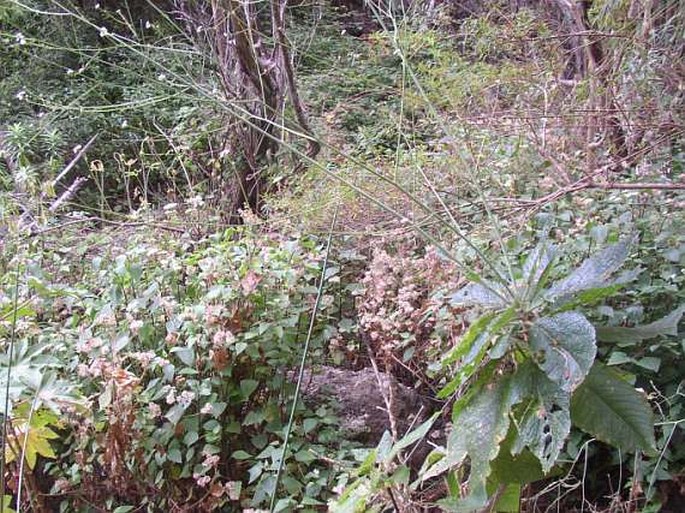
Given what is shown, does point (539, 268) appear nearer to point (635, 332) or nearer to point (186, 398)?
point (635, 332)

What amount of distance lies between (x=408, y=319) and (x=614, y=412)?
4.47ft

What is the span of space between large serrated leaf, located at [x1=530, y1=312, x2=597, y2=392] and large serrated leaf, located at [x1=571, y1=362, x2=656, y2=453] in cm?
7

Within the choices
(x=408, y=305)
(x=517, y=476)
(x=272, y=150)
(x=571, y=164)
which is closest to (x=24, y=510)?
(x=408, y=305)

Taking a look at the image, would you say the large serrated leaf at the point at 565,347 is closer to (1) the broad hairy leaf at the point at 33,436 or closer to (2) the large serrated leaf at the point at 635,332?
(2) the large serrated leaf at the point at 635,332

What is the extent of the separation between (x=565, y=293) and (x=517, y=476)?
0.24 meters

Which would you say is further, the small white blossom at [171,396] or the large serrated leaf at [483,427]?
the small white blossom at [171,396]

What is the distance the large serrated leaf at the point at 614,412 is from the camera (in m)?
0.75

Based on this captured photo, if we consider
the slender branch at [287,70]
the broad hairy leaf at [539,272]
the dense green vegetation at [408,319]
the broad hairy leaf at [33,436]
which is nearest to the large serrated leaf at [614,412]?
the dense green vegetation at [408,319]

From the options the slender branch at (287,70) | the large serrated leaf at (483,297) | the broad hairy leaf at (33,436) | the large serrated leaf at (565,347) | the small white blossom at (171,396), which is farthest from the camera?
the slender branch at (287,70)

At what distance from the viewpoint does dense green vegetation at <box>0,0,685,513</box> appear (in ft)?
2.58

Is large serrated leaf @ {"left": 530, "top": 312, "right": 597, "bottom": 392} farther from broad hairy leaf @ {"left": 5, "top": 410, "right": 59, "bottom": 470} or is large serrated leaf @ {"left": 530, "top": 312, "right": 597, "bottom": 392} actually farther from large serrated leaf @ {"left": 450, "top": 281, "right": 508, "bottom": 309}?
broad hairy leaf @ {"left": 5, "top": 410, "right": 59, "bottom": 470}

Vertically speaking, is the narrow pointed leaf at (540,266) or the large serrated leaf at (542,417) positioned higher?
the narrow pointed leaf at (540,266)

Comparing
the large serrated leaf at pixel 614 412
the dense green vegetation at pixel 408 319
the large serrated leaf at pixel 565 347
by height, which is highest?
the large serrated leaf at pixel 565 347

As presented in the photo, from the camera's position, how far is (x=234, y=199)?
3807 millimetres
